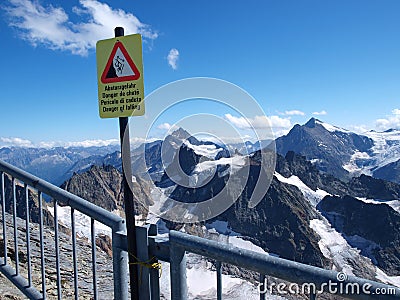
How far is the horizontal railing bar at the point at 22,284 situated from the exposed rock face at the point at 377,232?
201 m

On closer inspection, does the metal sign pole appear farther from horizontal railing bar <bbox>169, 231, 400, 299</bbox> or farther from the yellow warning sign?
horizontal railing bar <bbox>169, 231, 400, 299</bbox>

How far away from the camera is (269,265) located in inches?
→ 91.6

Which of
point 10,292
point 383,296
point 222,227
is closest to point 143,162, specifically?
point 10,292

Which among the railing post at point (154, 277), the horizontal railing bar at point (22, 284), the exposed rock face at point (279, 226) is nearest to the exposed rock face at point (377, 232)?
the exposed rock face at point (279, 226)

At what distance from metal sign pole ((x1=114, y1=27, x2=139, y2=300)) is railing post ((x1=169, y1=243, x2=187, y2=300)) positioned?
0.53 m

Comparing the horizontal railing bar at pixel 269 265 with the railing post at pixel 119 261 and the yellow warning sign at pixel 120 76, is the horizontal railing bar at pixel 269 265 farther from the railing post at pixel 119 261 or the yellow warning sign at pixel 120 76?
the yellow warning sign at pixel 120 76

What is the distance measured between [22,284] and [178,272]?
290 centimetres

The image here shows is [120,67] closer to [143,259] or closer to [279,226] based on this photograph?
[143,259]

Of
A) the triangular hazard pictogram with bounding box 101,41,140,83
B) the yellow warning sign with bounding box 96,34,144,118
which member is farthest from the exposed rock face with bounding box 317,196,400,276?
the triangular hazard pictogram with bounding box 101,41,140,83

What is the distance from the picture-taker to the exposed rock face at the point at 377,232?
176 metres

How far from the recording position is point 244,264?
2.46 m

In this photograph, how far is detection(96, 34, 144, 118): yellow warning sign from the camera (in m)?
3.30

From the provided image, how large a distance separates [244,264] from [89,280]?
5534 millimetres

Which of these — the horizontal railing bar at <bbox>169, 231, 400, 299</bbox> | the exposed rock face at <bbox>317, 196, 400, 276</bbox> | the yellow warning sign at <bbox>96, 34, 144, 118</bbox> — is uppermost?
the yellow warning sign at <bbox>96, 34, 144, 118</bbox>
